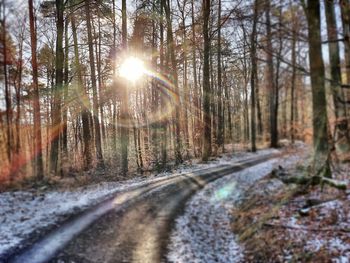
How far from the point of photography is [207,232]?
9461 millimetres

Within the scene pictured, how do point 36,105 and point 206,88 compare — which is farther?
point 206,88

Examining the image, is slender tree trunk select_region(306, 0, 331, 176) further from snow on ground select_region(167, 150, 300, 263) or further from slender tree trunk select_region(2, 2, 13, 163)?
slender tree trunk select_region(2, 2, 13, 163)

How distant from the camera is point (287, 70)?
432cm

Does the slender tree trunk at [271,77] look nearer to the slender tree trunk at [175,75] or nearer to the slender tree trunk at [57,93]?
the slender tree trunk at [175,75]

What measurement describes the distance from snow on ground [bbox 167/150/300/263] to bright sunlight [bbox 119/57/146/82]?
14.9 feet

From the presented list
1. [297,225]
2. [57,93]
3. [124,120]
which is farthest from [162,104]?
[297,225]

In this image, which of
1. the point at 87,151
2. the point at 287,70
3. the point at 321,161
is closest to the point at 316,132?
the point at 287,70

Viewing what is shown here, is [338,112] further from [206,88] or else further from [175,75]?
[175,75]

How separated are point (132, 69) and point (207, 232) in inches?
320

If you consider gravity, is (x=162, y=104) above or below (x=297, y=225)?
above

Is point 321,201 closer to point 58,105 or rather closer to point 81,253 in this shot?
point 81,253

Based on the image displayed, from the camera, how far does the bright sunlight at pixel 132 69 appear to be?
2.24 metres

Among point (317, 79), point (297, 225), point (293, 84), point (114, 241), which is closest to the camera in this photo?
point (317, 79)

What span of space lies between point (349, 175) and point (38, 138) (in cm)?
1091
